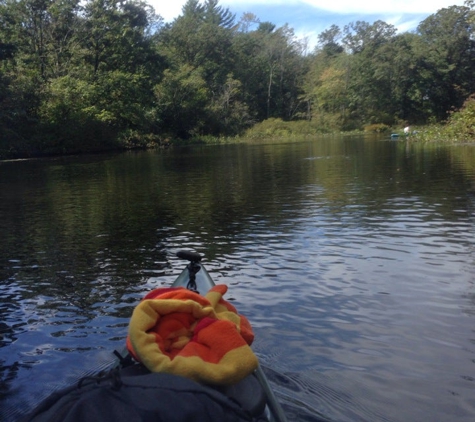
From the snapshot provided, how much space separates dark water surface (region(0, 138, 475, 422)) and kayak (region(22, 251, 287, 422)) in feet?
4.58

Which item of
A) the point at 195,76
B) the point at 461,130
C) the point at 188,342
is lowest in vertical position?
the point at 188,342

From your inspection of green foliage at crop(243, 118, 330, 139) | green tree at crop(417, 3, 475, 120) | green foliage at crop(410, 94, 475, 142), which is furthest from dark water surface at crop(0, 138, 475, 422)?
green tree at crop(417, 3, 475, 120)

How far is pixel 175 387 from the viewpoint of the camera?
2264mm

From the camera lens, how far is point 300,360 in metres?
4.91

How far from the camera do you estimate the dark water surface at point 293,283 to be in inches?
177

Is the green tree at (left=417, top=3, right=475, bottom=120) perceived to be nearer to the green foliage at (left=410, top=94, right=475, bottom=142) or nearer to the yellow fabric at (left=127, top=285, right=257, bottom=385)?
the green foliage at (left=410, top=94, right=475, bottom=142)

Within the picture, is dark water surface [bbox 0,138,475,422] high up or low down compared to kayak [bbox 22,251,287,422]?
down

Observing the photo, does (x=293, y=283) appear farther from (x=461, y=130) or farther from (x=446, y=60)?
(x=446, y=60)

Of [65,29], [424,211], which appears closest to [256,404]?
[424,211]

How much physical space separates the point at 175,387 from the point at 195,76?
58.4 m

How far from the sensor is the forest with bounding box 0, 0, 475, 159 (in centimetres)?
3972

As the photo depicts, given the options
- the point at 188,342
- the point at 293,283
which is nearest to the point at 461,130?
the point at 293,283

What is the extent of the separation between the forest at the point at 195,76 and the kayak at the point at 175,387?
31.3m

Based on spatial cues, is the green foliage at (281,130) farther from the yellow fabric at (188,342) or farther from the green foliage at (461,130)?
the yellow fabric at (188,342)
